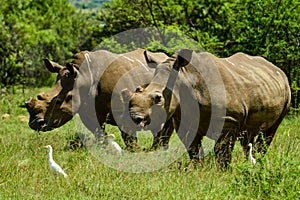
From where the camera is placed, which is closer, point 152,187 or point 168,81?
point 152,187

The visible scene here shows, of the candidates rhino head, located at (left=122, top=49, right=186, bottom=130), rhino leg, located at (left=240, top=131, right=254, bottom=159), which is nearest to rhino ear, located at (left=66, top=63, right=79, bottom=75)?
rhino head, located at (left=122, top=49, right=186, bottom=130)

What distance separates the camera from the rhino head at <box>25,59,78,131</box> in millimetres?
7520

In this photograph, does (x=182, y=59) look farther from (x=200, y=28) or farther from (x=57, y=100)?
(x=200, y=28)

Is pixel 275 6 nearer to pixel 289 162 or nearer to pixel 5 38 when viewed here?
pixel 289 162

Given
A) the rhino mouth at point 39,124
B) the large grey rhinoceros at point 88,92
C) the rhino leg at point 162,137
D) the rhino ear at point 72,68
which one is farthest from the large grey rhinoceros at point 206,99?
the rhino mouth at point 39,124

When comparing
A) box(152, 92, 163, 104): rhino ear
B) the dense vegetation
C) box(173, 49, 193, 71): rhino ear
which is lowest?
the dense vegetation

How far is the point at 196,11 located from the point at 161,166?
1173 centimetres

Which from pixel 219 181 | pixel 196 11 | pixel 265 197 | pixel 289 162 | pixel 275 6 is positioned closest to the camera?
pixel 265 197

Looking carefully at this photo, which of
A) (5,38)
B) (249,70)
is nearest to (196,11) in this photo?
(5,38)

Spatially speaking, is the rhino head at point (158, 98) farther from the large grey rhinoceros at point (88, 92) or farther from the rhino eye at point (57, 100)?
the rhino eye at point (57, 100)

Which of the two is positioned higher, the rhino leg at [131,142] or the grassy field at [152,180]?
the grassy field at [152,180]

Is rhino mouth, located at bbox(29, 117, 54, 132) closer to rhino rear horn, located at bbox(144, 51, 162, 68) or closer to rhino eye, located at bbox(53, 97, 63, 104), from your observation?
rhino eye, located at bbox(53, 97, 63, 104)

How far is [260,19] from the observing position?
13180mm

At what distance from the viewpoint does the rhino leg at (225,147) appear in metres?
6.25
